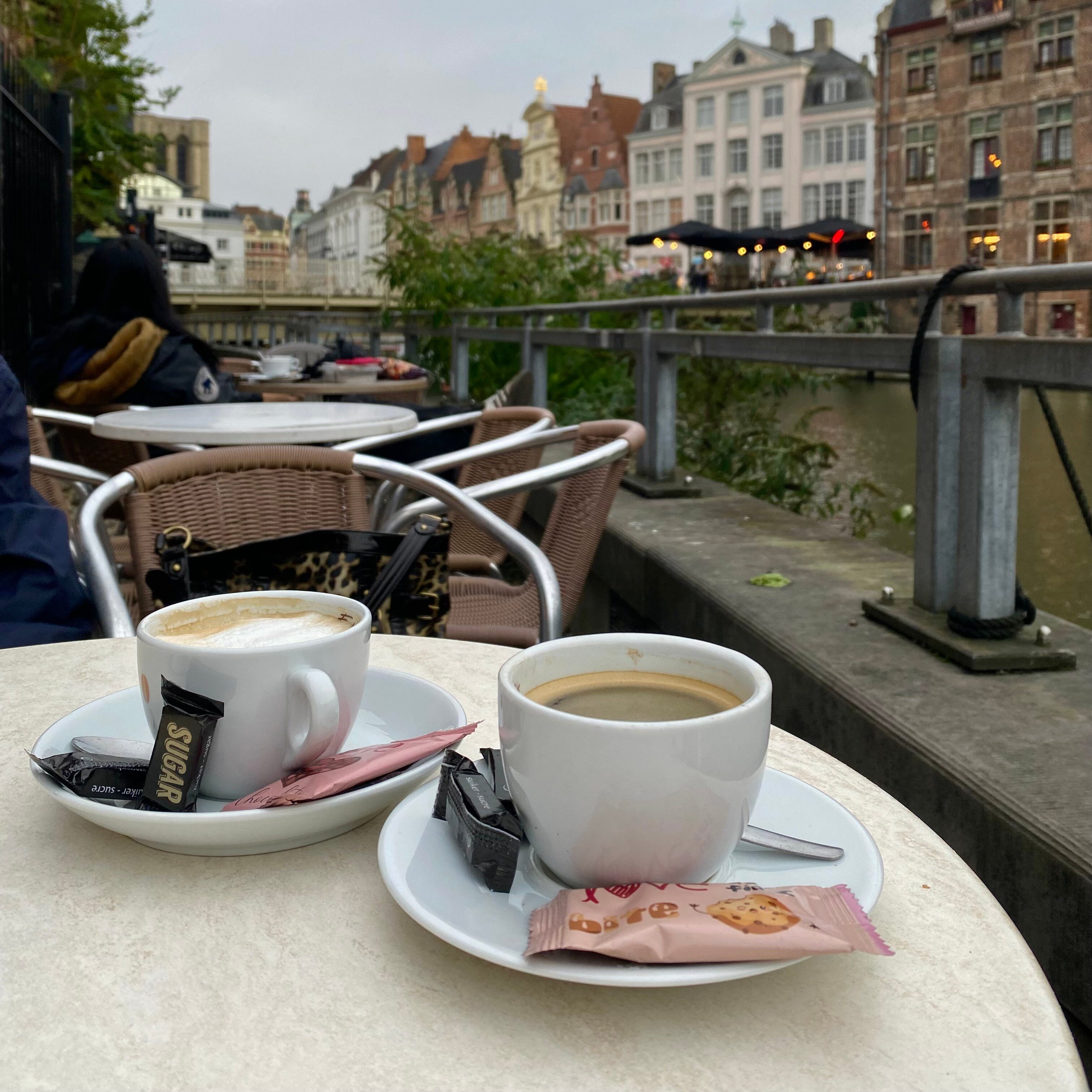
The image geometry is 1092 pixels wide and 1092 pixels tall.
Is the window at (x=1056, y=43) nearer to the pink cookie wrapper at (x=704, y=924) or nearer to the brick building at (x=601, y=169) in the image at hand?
the brick building at (x=601, y=169)

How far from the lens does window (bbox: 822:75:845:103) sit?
171 ft

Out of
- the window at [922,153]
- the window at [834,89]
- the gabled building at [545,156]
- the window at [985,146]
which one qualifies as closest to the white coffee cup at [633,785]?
the window at [985,146]

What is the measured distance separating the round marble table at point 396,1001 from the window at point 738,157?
2265 inches

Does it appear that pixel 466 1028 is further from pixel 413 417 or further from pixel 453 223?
pixel 453 223

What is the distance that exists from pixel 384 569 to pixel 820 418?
6.15 m

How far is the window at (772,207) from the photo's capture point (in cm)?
5391

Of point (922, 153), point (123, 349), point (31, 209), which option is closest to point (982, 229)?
point (922, 153)

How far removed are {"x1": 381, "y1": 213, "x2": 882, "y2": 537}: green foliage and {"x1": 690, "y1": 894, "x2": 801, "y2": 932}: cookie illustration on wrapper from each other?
13.5 feet

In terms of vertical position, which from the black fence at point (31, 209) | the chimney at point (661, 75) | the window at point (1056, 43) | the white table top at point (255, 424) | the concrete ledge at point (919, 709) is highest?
the chimney at point (661, 75)

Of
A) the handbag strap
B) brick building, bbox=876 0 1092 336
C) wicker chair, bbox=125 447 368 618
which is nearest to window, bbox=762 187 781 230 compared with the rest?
brick building, bbox=876 0 1092 336

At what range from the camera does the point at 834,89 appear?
5244 cm

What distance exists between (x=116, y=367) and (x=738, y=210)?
5443 cm

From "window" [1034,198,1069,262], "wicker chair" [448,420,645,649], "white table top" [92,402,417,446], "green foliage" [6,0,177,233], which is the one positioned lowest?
"wicker chair" [448,420,645,649]

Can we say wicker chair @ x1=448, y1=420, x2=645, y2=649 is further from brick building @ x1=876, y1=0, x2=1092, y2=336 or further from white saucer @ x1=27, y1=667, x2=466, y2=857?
brick building @ x1=876, y1=0, x2=1092, y2=336
